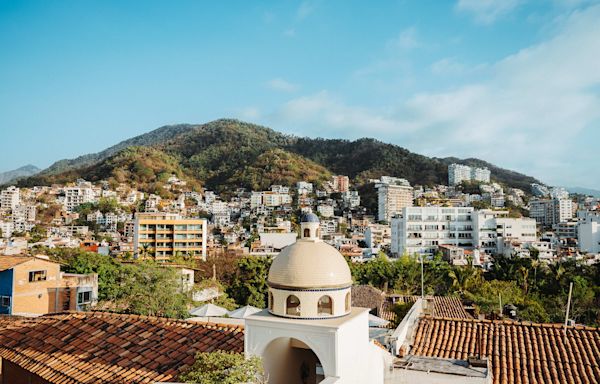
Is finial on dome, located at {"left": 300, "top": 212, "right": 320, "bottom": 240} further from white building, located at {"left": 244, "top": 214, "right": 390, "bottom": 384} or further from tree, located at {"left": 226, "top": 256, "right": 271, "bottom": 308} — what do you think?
tree, located at {"left": 226, "top": 256, "right": 271, "bottom": 308}

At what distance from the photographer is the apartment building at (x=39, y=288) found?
2341cm

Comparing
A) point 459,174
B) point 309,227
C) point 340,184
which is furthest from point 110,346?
point 459,174

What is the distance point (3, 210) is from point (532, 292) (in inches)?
4761

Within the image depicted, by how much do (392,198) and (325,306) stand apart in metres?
120

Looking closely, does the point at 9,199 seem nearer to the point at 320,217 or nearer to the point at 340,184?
the point at 320,217

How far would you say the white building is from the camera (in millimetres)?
6715

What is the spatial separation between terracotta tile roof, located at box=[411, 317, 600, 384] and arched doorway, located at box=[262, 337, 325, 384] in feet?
10.7

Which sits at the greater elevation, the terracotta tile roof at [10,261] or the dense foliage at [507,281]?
the terracotta tile roof at [10,261]

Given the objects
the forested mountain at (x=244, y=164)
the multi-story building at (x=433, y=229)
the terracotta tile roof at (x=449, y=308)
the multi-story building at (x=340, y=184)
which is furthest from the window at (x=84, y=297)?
the multi-story building at (x=340, y=184)

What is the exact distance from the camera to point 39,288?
24656 mm

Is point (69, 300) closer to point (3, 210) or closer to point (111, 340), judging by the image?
point (111, 340)

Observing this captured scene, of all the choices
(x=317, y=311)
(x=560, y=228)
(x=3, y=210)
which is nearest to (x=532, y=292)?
(x=317, y=311)

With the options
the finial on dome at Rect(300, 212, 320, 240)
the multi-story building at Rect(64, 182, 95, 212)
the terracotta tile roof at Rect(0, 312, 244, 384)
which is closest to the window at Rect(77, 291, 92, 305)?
the terracotta tile roof at Rect(0, 312, 244, 384)

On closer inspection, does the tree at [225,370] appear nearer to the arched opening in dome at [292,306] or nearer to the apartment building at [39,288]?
the arched opening in dome at [292,306]
